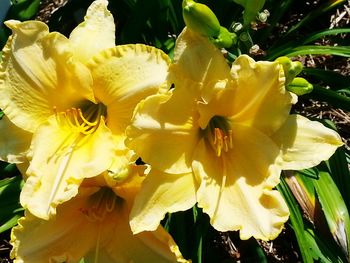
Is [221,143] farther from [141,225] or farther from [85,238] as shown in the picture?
[85,238]

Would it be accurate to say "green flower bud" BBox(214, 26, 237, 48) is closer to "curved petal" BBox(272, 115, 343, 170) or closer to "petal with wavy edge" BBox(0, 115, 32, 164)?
"curved petal" BBox(272, 115, 343, 170)

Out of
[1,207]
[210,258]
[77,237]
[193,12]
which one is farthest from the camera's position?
[210,258]

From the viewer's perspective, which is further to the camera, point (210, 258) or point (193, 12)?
point (210, 258)

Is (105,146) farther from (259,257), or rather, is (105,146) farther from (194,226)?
(259,257)

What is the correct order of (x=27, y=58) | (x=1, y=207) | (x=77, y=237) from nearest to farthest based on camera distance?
(x=27, y=58), (x=77, y=237), (x=1, y=207)

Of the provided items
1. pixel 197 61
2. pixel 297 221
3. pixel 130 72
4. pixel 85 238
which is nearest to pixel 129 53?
pixel 130 72

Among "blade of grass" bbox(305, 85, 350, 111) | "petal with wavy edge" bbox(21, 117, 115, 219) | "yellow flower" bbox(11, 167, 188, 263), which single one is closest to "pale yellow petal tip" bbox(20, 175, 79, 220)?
"petal with wavy edge" bbox(21, 117, 115, 219)

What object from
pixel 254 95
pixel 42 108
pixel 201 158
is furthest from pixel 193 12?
pixel 42 108
